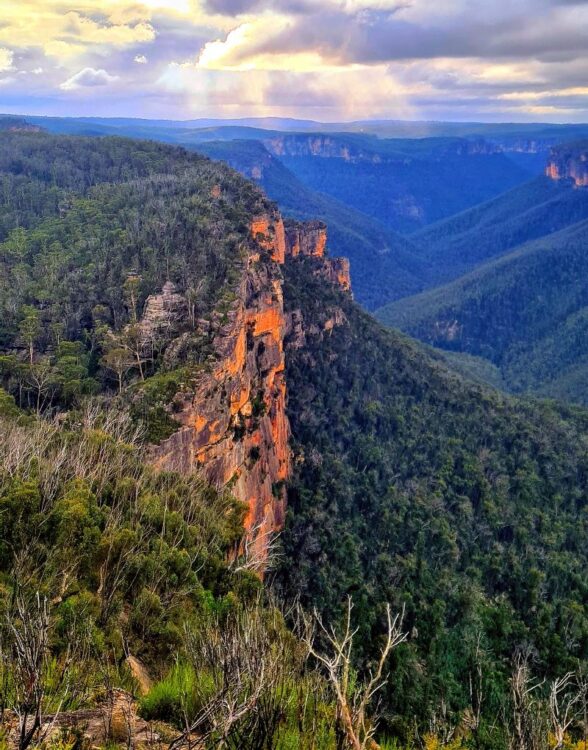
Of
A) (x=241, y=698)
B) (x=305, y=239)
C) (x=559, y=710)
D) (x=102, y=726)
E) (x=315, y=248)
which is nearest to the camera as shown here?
(x=102, y=726)

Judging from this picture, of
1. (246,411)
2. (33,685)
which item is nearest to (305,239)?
(246,411)

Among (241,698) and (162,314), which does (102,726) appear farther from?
(162,314)

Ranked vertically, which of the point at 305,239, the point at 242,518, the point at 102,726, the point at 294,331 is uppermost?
the point at 305,239

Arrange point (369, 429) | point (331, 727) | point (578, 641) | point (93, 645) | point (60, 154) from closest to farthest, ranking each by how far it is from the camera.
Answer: point (331, 727) → point (93, 645) → point (578, 641) → point (369, 429) → point (60, 154)

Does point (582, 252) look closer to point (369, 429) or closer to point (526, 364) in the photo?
point (526, 364)

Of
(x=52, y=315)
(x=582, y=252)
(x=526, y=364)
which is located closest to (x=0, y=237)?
(x=52, y=315)

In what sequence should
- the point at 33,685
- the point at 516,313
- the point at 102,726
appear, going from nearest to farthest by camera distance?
the point at 33,685 < the point at 102,726 < the point at 516,313
